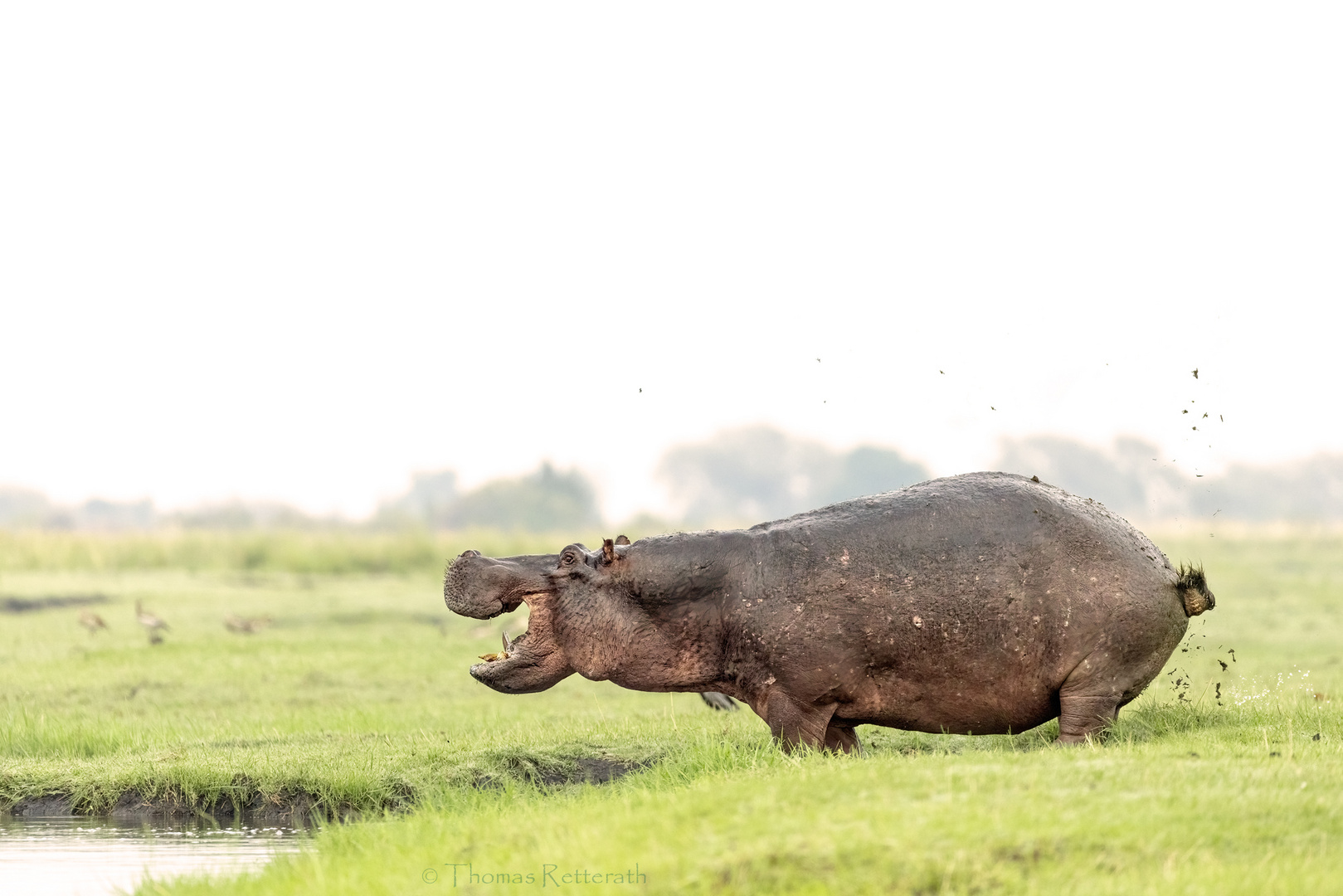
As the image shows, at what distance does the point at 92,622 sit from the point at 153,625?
1005 millimetres

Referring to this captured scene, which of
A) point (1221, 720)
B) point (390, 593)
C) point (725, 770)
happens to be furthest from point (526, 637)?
point (390, 593)

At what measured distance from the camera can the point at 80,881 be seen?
723 centimetres

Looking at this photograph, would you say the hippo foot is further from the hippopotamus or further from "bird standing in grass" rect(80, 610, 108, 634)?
"bird standing in grass" rect(80, 610, 108, 634)

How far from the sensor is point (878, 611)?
7.73 meters

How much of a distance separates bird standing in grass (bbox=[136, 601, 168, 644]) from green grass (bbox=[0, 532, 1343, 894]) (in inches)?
17.2

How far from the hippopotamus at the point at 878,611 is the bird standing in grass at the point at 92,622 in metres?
12.5

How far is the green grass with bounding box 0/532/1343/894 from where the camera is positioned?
533cm

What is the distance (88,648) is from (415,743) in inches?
362

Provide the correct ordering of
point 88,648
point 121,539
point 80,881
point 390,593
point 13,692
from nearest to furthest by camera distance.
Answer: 1. point 80,881
2. point 13,692
3. point 88,648
4. point 390,593
5. point 121,539

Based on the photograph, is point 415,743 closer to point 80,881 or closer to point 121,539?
point 80,881

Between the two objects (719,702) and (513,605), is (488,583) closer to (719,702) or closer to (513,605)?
(513,605)

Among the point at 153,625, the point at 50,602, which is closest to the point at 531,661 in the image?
the point at 153,625

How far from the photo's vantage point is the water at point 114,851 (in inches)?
284

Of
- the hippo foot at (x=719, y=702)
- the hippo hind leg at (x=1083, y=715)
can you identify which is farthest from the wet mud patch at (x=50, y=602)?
the hippo hind leg at (x=1083, y=715)
